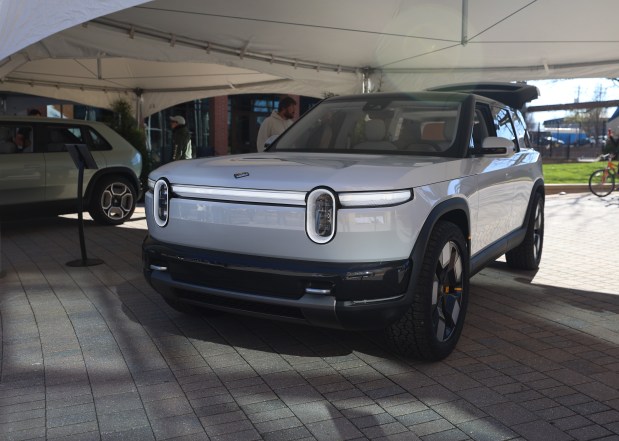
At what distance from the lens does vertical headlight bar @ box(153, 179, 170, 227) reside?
3.97 m

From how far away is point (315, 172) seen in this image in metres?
3.55

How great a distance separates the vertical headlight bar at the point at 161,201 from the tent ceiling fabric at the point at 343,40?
2223 mm

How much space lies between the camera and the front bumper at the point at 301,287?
3.37 metres

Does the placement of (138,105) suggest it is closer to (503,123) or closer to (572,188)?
(503,123)

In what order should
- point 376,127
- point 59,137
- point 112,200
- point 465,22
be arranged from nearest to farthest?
point 376,127, point 465,22, point 59,137, point 112,200

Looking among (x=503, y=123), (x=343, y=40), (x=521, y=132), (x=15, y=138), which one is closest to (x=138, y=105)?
(x=15, y=138)

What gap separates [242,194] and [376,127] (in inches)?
64.2

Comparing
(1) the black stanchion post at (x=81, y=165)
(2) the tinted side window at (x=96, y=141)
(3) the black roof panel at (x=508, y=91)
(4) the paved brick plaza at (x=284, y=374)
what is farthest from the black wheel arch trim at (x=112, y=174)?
(3) the black roof panel at (x=508, y=91)

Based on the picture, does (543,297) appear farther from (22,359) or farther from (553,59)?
(553,59)

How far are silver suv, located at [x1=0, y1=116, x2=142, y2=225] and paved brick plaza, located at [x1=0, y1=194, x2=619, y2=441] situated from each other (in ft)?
10.6

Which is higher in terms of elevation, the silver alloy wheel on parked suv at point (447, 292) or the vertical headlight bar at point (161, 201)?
the vertical headlight bar at point (161, 201)

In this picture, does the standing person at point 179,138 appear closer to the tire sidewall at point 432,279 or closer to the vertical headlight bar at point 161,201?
the vertical headlight bar at point 161,201

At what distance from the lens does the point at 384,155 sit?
4461 mm

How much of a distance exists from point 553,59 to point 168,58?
632 centimetres
